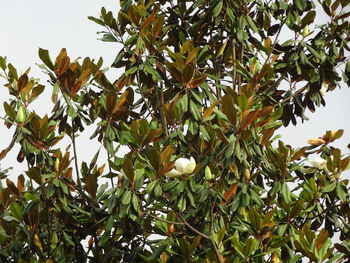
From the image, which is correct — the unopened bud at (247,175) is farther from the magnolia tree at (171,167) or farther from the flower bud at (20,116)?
the flower bud at (20,116)

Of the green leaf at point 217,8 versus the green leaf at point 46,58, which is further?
the green leaf at point 217,8

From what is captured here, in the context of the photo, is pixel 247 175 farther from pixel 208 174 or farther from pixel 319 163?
pixel 319 163

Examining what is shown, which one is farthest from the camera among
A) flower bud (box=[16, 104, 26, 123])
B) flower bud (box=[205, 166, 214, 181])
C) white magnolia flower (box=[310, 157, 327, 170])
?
white magnolia flower (box=[310, 157, 327, 170])

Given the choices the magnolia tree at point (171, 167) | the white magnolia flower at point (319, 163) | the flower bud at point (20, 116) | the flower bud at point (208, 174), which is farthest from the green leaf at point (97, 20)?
the white magnolia flower at point (319, 163)

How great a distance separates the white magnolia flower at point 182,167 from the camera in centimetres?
346

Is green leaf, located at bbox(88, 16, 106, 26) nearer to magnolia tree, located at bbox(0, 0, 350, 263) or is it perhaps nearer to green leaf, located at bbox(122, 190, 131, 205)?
magnolia tree, located at bbox(0, 0, 350, 263)

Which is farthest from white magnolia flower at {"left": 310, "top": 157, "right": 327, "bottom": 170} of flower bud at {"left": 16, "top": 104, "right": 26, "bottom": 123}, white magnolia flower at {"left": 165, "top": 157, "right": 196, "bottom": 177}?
flower bud at {"left": 16, "top": 104, "right": 26, "bottom": 123}

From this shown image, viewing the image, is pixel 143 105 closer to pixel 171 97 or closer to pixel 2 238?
pixel 171 97

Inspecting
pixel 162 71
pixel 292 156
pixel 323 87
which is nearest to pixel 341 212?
pixel 292 156

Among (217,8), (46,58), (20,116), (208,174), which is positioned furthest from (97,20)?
(208,174)

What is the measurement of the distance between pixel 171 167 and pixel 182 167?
0.08 meters

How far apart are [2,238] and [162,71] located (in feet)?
4.83

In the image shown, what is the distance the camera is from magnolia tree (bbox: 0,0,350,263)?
357cm

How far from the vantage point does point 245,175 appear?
382 cm
